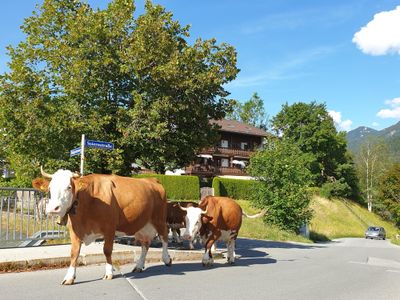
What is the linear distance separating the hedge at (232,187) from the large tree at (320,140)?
23.6 metres

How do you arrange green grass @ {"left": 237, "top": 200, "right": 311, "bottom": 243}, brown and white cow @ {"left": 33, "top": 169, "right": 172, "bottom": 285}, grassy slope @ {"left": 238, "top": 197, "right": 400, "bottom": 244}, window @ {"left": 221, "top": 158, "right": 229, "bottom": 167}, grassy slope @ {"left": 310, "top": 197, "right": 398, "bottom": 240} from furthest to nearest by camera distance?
window @ {"left": 221, "top": 158, "right": 229, "bottom": 167} → grassy slope @ {"left": 310, "top": 197, "right": 398, "bottom": 240} → grassy slope @ {"left": 238, "top": 197, "right": 400, "bottom": 244} → green grass @ {"left": 237, "top": 200, "right": 311, "bottom": 243} → brown and white cow @ {"left": 33, "top": 169, "right": 172, "bottom": 285}

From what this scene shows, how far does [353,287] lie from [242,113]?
258ft

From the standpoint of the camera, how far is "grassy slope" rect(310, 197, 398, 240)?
52.0 meters

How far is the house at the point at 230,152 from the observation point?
60188mm

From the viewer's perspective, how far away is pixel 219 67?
49.4 ft

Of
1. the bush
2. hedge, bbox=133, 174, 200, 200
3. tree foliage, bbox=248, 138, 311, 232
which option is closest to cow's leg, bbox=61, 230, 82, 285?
tree foliage, bbox=248, 138, 311, 232

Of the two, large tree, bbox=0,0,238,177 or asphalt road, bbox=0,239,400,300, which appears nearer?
asphalt road, bbox=0,239,400,300

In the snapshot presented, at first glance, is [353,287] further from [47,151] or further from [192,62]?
[47,151]

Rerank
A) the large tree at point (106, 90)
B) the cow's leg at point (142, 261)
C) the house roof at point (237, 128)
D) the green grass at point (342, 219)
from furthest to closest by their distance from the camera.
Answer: the house roof at point (237, 128) → the green grass at point (342, 219) → the large tree at point (106, 90) → the cow's leg at point (142, 261)

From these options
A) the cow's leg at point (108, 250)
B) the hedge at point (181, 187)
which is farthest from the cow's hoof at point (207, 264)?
the hedge at point (181, 187)

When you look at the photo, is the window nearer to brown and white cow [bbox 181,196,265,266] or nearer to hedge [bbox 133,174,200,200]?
hedge [bbox 133,174,200,200]

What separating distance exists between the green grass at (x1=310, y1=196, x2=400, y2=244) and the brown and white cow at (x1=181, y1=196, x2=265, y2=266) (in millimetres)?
38822

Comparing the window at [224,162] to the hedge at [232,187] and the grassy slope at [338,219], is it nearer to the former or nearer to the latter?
the grassy slope at [338,219]

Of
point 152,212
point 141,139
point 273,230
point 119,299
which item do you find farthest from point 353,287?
point 273,230
